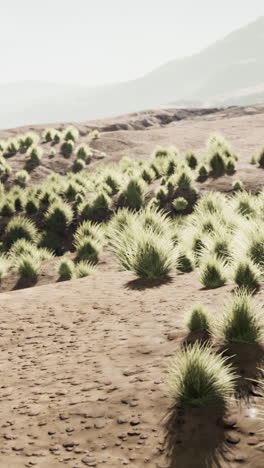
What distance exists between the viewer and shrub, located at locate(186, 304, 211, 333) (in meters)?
4.36

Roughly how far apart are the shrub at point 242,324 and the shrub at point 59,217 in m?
9.11

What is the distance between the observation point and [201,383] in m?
3.33

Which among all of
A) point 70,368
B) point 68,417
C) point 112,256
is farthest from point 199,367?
point 112,256

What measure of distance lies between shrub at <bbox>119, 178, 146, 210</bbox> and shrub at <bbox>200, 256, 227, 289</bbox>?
7009 mm

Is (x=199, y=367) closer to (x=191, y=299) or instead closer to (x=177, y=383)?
(x=177, y=383)

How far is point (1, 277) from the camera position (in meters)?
9.67

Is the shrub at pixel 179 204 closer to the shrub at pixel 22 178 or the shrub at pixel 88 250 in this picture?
the shrub at pixel 88 250

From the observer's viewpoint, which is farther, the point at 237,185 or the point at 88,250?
the point at 237,185

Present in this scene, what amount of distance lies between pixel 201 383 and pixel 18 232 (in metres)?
9.82

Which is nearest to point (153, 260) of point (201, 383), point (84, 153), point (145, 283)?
point (145, 283)

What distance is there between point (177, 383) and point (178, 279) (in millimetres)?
3428

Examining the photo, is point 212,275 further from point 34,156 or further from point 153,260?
point 34,156

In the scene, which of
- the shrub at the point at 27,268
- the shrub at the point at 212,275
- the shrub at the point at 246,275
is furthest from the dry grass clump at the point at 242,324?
the shrub at the point at 27,268

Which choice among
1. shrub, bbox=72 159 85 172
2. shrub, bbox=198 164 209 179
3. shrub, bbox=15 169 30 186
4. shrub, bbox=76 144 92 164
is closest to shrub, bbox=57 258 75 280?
shrub, bbox=198 164 209 179
